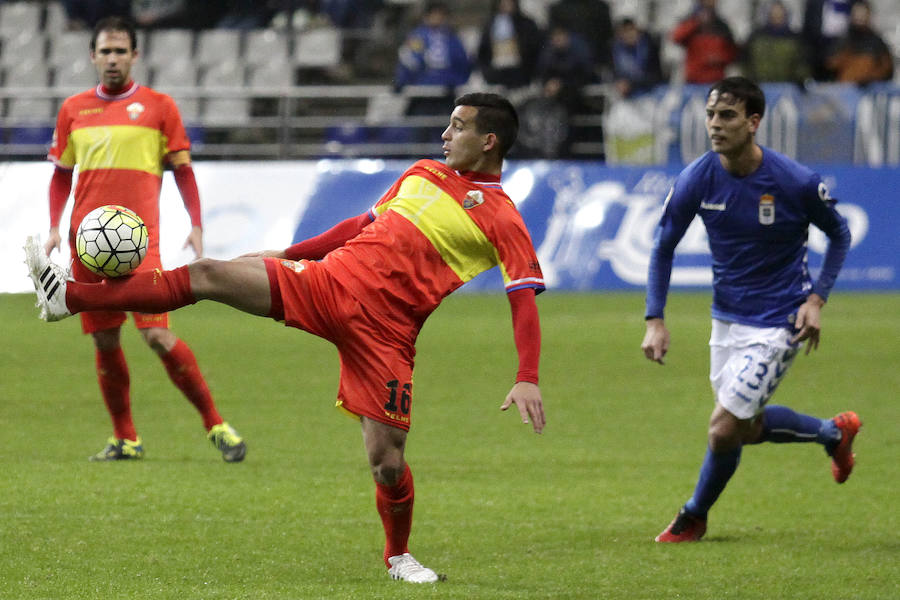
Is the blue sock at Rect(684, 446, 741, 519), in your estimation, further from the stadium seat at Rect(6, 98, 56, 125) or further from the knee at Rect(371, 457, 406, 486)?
the stadium seat at Rect(6, 98, 56, 125)

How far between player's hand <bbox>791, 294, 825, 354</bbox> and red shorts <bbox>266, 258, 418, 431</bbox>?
72.1 inches

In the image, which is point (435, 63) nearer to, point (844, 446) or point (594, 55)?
point (594, 55)

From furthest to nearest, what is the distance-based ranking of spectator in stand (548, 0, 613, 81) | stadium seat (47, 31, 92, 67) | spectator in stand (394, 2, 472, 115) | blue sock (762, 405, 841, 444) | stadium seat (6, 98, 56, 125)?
1. stadium seat (47, 31, 92, 67)
2. stadium seat (6, 98, 56, 125)
3. spectator in stand (548, 0, 613, 81)
4. spectator in stand (394, 2, 472, 115)
5. blue sock (762, 405, 841, 444)

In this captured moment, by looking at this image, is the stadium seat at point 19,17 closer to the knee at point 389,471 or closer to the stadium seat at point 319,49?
the stadium seat at point 319,49

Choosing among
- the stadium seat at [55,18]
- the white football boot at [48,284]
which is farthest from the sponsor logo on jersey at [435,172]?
the stadium seat at [55,18]

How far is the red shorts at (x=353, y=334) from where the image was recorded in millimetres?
5141

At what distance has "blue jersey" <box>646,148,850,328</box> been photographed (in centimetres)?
604

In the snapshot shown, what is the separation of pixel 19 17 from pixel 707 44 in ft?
39.3

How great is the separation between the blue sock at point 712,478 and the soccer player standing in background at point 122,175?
8.91 feet

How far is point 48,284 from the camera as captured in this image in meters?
4.93

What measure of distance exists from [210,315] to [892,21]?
11687 mm

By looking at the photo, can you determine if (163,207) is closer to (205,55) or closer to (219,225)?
(219,225)

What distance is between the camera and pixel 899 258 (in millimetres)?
16125

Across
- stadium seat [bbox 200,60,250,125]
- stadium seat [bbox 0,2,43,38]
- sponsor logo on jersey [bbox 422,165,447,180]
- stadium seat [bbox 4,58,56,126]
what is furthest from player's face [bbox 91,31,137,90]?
stadium seat [bbox 0,2,43,38]
